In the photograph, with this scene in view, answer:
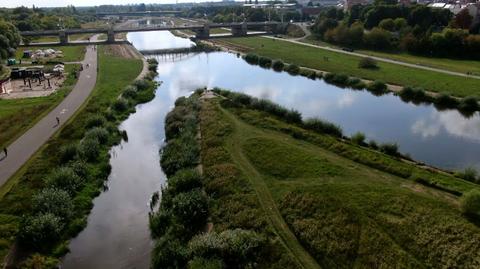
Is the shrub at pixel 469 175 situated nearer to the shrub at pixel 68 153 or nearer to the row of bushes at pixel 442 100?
the row of bushes at pixel 442 100

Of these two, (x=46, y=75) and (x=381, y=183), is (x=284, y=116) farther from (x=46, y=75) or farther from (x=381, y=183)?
(x=46, y=75)

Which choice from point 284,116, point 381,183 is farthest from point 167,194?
point 284,116

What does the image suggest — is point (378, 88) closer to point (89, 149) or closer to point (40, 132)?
point (89, 149)

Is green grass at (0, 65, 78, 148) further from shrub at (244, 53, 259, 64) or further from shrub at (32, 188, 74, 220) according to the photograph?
shrub at (244, 53, 259, 64)

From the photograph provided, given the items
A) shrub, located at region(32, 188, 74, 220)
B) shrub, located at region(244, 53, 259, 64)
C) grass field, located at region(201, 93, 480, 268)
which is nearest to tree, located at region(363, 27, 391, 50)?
shrub, located at region(244, 53, 259, 64)

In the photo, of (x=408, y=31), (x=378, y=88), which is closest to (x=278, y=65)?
(x=378, y=88)

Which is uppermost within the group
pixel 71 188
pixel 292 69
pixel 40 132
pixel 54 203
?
pixel 292 69
